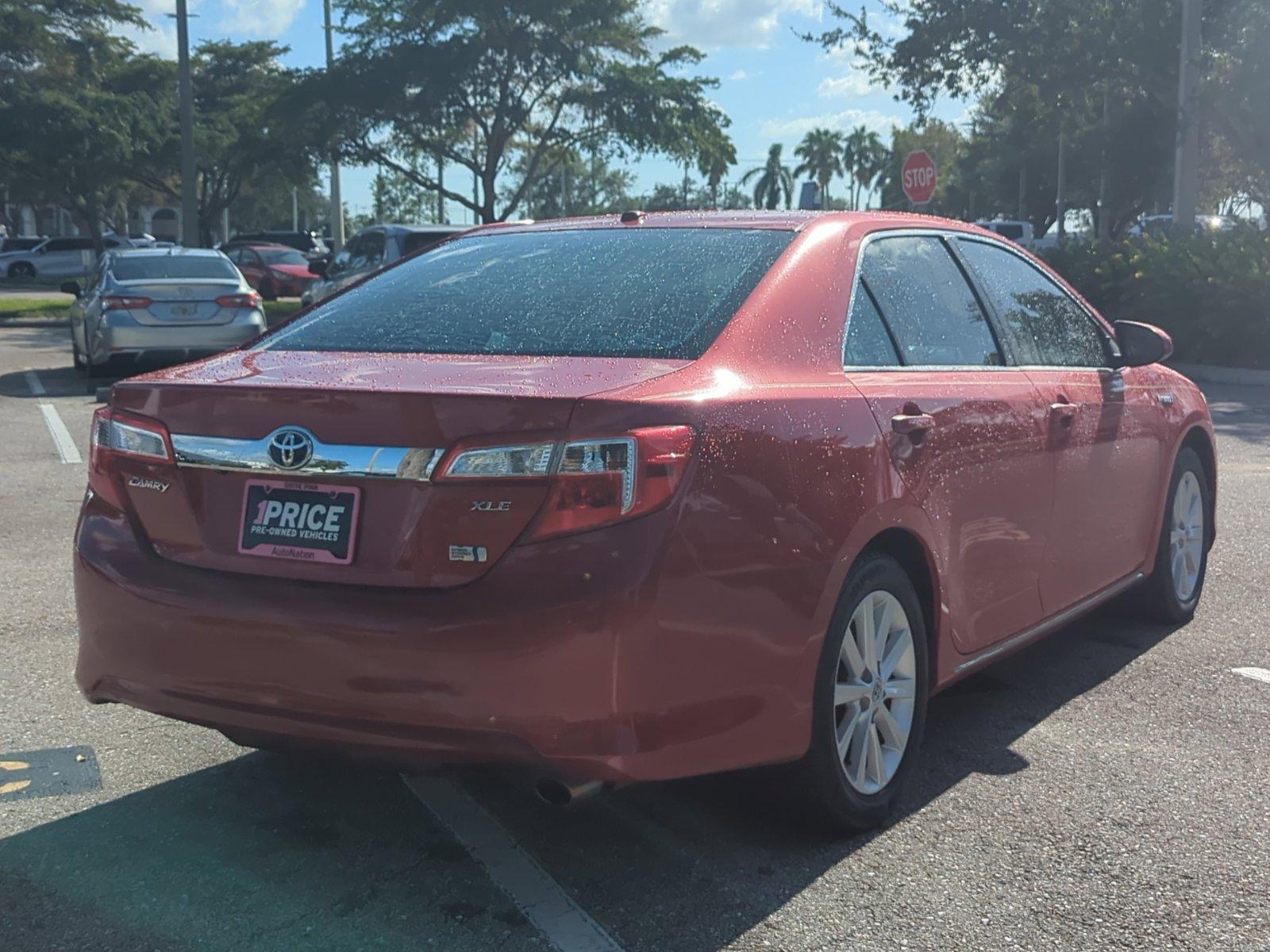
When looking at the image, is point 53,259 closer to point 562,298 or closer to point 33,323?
point 33,323

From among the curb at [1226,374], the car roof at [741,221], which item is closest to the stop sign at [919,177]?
the curb at [1226,374]

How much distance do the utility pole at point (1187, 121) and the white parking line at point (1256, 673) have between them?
16.5 m

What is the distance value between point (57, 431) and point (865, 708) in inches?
373

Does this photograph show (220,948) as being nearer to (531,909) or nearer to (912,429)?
(531,909)

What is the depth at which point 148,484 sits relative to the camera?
3527 mm

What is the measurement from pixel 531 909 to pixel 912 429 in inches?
61.1

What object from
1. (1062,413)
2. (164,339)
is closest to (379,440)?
(1062,413)

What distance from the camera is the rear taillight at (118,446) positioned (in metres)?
3.52

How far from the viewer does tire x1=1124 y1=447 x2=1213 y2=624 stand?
5812 millimetres

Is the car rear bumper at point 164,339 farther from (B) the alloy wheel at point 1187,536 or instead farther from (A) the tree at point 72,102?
(A) the tree at point 72,102

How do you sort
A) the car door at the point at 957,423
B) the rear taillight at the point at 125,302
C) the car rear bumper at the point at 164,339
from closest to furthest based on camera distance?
the car door at the point at 957,423 → the car rear bumper at the point at 164,339 → the rear taillight at the point at 125,302

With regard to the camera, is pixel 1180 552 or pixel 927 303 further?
pixel 1180 552

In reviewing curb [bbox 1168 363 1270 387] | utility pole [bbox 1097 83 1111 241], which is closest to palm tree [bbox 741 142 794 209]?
utility pole [bbox 1097 83 1111 241]

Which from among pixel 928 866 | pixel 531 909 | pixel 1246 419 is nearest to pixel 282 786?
pixel 531 909
